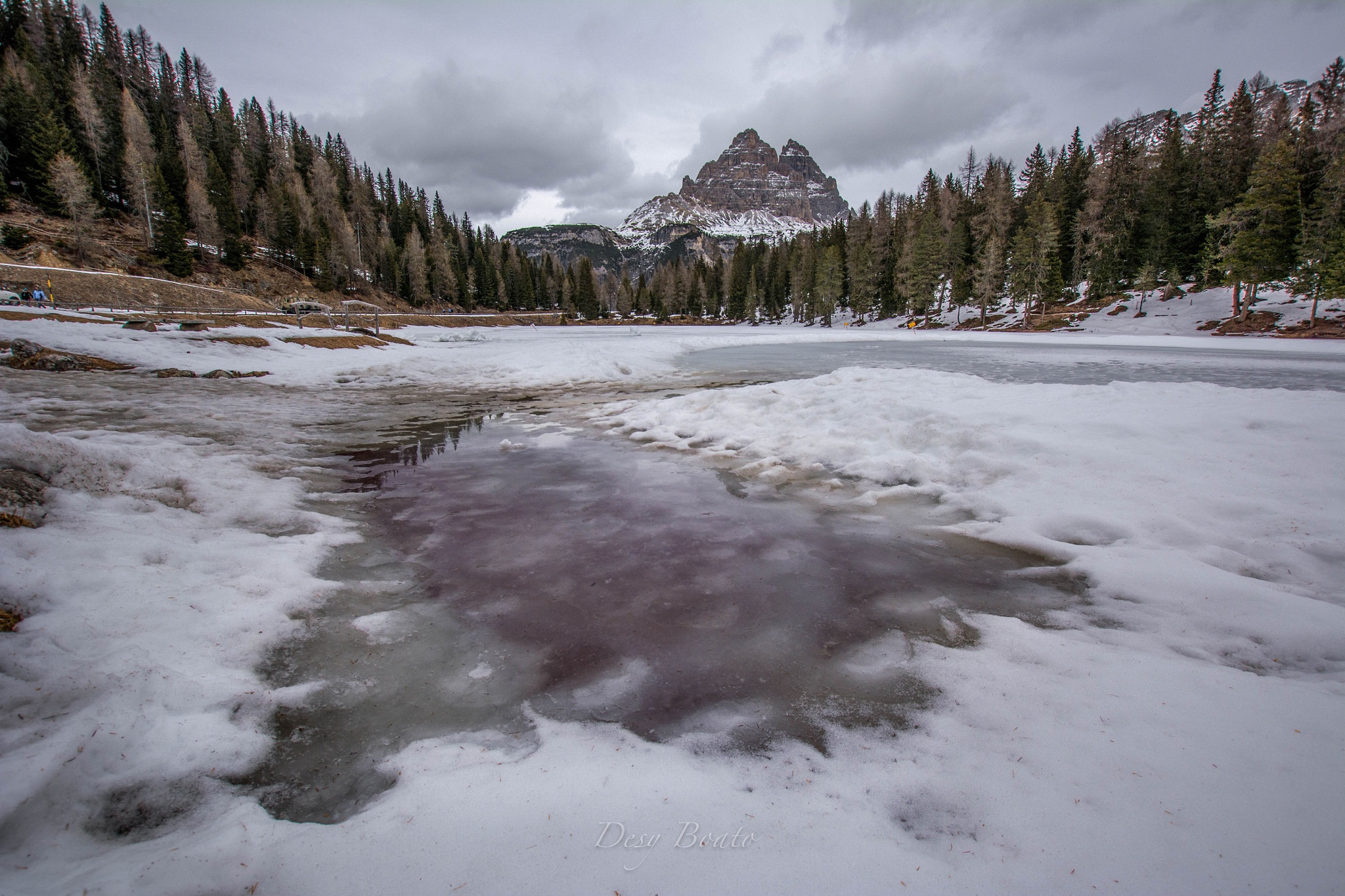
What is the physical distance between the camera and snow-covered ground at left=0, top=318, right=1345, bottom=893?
5.42 feet

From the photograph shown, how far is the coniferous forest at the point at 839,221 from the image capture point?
130ft

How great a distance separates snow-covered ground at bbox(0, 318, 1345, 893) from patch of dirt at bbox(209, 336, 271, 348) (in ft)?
58.9

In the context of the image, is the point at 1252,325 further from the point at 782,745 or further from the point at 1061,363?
the point at 782,745

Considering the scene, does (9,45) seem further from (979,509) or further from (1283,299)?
(1283,299)

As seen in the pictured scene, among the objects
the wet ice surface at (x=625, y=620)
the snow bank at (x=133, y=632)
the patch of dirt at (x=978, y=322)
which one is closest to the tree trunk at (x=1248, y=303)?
the patch of dirt at (x=978, y=322)

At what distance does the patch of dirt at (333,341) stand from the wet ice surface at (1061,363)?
1499 centimetres

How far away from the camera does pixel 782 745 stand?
2287 millimetres

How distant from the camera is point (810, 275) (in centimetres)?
7662

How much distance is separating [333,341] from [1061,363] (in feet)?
96.5

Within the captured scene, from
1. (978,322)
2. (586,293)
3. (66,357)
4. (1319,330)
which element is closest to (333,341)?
(66,357)

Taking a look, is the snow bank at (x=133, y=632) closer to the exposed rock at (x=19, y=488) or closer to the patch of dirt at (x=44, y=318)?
the exposed rock at (x=19, y=488)

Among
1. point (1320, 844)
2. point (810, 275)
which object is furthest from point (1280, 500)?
point (810, 275)

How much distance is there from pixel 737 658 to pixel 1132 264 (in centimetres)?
6645

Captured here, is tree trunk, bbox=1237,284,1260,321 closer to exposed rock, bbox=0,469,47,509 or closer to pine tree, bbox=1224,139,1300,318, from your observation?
pine tree, bbox=1224,139,1300,318
